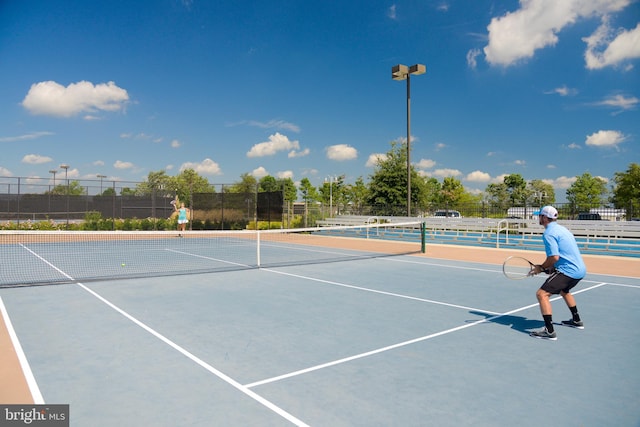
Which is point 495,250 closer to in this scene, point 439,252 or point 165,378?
point 439,252

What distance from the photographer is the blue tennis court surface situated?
347 cm

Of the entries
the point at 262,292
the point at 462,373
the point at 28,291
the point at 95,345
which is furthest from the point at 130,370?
the point at 28,291

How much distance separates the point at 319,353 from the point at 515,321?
3103 millimetres

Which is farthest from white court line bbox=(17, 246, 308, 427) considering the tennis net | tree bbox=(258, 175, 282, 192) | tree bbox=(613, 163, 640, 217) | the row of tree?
tree bbox=(258, 175, 282, 192)

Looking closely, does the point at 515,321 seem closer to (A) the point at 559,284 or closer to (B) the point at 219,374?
(A) the point at 559,284

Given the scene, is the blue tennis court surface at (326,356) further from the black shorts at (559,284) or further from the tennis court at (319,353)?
the black shorts at (559,284)

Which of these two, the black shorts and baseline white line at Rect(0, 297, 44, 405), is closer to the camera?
baseline white line at Rect(0, 297, 44, 405)

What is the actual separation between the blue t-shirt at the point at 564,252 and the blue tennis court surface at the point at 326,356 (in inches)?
32.6

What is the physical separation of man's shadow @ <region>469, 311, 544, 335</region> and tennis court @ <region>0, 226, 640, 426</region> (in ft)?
0.10

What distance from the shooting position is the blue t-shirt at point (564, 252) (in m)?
5.43

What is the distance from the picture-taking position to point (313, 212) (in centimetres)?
2903

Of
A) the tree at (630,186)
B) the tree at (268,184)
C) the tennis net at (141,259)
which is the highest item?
the tree at (268,184)

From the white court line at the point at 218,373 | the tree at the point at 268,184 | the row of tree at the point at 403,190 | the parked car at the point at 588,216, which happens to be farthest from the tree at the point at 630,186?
the tree at the point at 268,184

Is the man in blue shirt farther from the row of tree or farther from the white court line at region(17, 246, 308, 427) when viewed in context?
the row of tree
